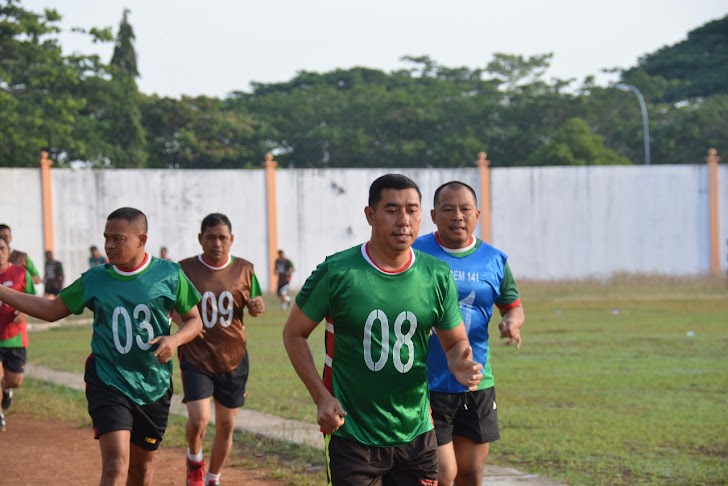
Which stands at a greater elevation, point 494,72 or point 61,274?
point 494,72

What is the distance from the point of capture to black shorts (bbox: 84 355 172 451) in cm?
676

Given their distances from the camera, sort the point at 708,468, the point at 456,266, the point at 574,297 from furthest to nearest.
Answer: the point at 574,297 → the point at 708,468 → the point at 456,266

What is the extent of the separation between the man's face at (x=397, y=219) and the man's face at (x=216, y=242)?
3750 mm

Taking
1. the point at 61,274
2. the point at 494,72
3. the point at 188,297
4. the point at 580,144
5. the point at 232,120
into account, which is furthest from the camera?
the point at 494,72

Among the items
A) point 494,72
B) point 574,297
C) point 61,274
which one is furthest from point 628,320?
point 494,72

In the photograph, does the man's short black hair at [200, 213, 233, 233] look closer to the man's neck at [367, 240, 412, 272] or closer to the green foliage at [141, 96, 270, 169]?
the man's neck at [367, 240, 412, 272]

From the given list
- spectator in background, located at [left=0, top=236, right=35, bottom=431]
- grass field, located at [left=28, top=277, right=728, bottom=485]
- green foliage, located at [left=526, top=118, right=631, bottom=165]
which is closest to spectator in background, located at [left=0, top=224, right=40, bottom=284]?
spectator in background, located at [left=0, top=236, right=35, bottom=431]

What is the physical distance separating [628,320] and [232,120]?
3327 centimetres

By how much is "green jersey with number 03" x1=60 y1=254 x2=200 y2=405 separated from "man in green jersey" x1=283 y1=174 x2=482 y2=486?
2.01m

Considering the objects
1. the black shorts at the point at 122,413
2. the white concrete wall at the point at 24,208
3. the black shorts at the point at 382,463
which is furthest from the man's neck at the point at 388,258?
the white concrete wall at the point at 24,208

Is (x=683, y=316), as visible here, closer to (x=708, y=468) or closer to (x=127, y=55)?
(x=708, y=468)

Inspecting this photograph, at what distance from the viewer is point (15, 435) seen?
11.2 meters

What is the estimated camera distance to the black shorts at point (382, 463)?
5.16 metres

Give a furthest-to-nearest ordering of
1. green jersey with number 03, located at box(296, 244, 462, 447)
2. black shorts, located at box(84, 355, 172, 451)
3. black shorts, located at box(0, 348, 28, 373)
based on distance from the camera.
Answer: black shorts, located at box(0, 348, 28, 373)
black shorts, located at box(84, 355, 172, 451)
green jersey with number 03, located at box(296, 244, 462, 447)
